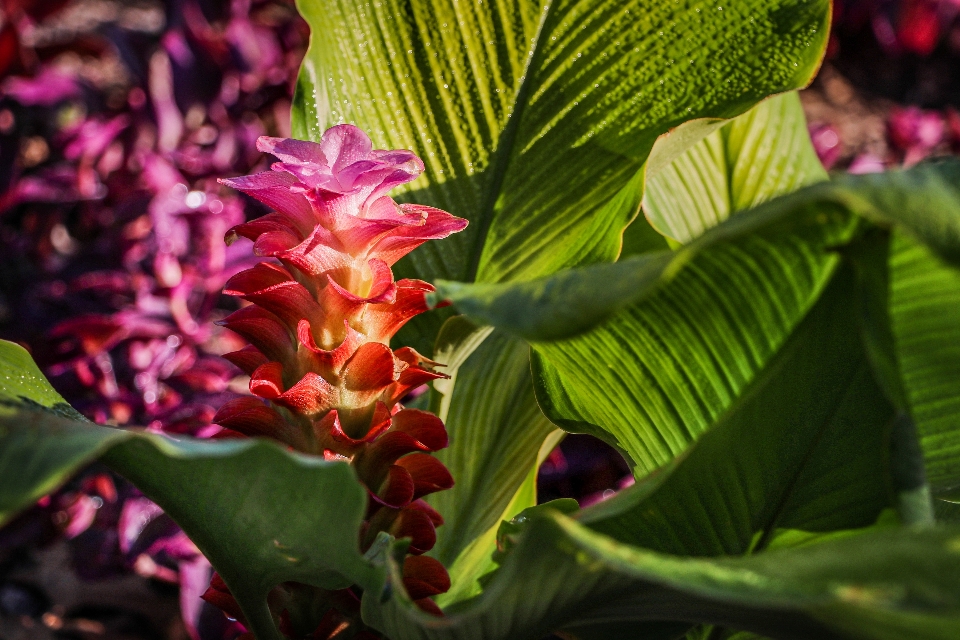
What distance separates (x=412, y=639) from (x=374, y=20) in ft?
1.79

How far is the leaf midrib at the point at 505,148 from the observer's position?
760 millimetres

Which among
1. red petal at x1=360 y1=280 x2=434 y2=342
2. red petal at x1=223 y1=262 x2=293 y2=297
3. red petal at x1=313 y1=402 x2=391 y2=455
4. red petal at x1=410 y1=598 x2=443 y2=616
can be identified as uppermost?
red petal at x1=223 y1=262 x2=293 y2=297

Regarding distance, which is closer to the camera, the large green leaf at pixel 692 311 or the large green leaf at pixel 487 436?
the large green leaf at pixel 692 311

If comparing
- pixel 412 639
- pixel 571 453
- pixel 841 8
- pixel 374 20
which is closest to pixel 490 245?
pixel 374 20

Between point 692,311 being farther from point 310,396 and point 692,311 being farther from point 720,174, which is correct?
point 720,174

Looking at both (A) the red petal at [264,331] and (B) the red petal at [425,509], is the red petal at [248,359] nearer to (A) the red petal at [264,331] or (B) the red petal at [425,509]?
(A) the red petal at [264,331]

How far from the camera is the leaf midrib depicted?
760 mm

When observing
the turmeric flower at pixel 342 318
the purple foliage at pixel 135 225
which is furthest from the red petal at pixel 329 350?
the purple foliage at pixel 135 225

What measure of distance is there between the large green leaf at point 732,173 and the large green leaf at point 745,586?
1.62ft

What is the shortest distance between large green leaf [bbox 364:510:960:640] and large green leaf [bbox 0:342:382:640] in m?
0.05

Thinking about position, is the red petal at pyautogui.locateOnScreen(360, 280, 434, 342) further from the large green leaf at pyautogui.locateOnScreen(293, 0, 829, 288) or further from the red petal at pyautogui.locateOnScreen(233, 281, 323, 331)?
the large green leaf at pyautogui.locateOnScreen(293, 0, 829, 288)

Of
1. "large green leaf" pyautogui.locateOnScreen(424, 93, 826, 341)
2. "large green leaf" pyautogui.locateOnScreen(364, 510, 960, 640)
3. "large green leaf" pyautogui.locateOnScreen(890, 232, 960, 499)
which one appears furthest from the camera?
"large green leaf" pyautogui.locateOnScreen(424, 93, 826, 341)

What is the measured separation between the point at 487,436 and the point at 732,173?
1.37ft

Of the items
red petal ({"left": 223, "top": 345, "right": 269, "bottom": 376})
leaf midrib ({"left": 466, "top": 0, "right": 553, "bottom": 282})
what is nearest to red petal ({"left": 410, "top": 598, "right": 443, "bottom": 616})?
red petal ({"left": 223, "top": 345, "right": 269, "bottom": 376})
